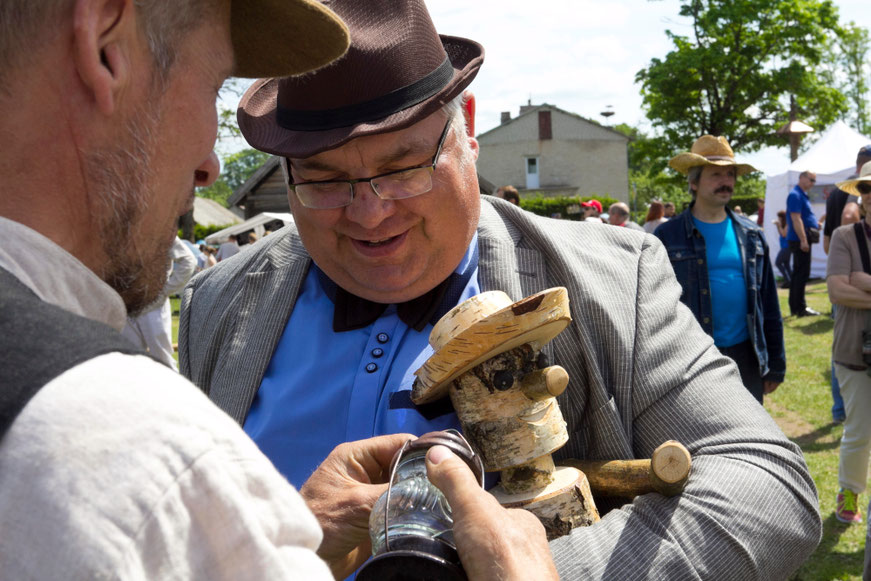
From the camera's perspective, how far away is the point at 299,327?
219 centimetres

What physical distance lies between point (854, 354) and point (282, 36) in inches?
188

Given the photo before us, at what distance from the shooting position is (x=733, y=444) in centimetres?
173

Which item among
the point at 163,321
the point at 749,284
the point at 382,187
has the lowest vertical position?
the point at 163,321

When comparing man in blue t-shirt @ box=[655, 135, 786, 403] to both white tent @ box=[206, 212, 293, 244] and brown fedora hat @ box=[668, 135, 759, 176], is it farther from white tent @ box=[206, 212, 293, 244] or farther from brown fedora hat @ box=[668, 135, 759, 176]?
white tent @ box=[206, 212, 293, 244]

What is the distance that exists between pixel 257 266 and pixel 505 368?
1076 millimetres

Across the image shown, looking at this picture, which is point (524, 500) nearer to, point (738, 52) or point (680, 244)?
point (680, 244)

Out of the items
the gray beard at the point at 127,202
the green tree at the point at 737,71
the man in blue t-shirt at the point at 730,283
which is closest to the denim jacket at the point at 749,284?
the man in blue t-shirt at the point at 730,283

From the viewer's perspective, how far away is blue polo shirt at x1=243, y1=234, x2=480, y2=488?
190 centimetres

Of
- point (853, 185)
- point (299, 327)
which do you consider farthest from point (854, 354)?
point (299, 327)

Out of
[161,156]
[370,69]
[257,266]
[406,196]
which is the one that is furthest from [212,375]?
[161,156]

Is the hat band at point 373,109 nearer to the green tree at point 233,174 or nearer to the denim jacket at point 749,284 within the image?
the denim jacket at point 749,284

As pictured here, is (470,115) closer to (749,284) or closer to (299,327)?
(299,327)

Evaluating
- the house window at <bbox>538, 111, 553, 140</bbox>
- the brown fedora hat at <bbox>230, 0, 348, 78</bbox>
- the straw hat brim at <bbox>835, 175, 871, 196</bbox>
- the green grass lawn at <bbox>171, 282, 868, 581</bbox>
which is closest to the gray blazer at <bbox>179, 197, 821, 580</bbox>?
the brown fedora hat at <bbox>230, 0, 348, 78</bbox>

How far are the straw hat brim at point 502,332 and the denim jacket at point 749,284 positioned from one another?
385 centimetres
